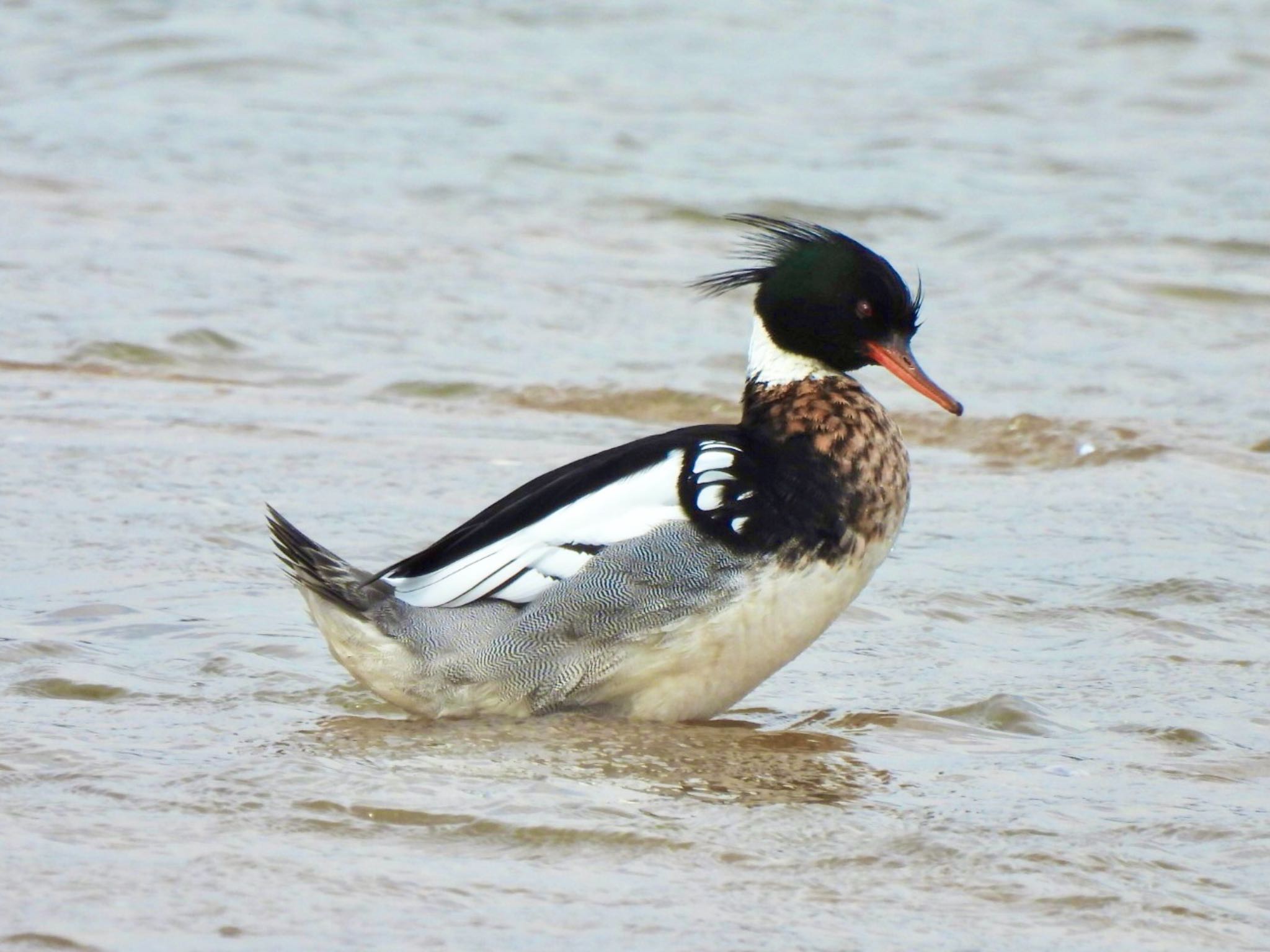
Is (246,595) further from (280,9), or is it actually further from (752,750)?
(280,9)

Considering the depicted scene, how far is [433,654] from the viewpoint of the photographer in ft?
16.4

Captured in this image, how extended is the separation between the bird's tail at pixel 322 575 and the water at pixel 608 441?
33cm

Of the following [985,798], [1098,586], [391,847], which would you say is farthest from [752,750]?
[1098,586]

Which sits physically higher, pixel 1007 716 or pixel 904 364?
pixel 904 364

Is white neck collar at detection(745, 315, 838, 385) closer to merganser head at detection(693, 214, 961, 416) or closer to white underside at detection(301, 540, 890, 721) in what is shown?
merganser head at detection(693, 214, 961, 416)

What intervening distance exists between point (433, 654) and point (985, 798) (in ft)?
4.61

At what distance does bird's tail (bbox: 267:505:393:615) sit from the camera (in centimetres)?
500

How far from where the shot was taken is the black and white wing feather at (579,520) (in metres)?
4.97

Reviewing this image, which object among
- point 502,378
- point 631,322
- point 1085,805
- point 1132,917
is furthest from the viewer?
point 631,322

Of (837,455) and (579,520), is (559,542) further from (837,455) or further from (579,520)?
(837,455)

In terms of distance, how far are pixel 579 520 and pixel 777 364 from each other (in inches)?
34.7

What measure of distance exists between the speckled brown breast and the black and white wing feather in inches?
6.6

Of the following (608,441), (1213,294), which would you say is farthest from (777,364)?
(1213,294)

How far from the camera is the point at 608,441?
8.39 m
